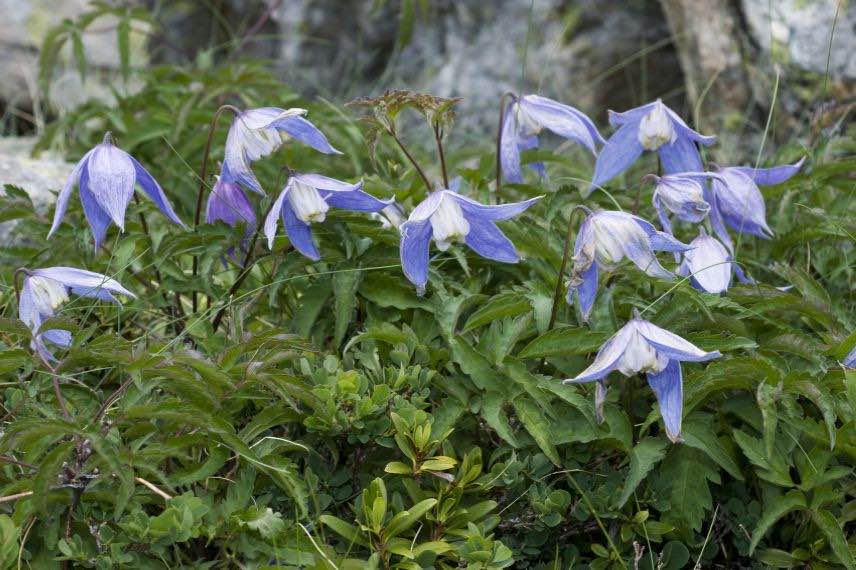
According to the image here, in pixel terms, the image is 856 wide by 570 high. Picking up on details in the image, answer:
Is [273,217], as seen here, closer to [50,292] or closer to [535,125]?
[50,292]

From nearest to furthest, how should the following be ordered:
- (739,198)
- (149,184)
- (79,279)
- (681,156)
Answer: (79,279), (149,184), (739,198), (681,156)

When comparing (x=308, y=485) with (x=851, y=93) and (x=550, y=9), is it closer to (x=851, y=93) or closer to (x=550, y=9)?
(x=851, y=93)

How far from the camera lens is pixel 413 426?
5.28ft

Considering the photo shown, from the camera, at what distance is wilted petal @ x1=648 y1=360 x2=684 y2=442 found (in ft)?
5.10

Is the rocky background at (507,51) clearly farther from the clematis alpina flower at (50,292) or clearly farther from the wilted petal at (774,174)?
the clematis alpina flower at (50,292)

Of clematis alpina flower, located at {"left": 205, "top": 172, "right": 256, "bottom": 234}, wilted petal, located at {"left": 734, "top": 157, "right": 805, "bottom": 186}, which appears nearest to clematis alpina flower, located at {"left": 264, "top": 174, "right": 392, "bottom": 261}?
clematis alpina flower, located at {"left": 205, "top": 172, "right": 256, "bottom": 234}

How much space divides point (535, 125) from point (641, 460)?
79 centimetres

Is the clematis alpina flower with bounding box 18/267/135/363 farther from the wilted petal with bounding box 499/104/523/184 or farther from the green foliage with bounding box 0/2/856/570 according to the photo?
the wilted petal with bounding box 499/104/523/184

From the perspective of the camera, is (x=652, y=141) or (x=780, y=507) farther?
(x=652, y=141)

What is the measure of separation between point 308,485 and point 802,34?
93.0 inches

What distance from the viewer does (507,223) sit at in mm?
1938

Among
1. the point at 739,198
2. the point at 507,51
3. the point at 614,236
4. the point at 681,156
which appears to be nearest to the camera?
the point at 614,236

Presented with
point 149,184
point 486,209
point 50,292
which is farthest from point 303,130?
point 50,292

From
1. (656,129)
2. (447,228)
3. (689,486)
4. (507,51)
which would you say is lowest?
(689,486)
